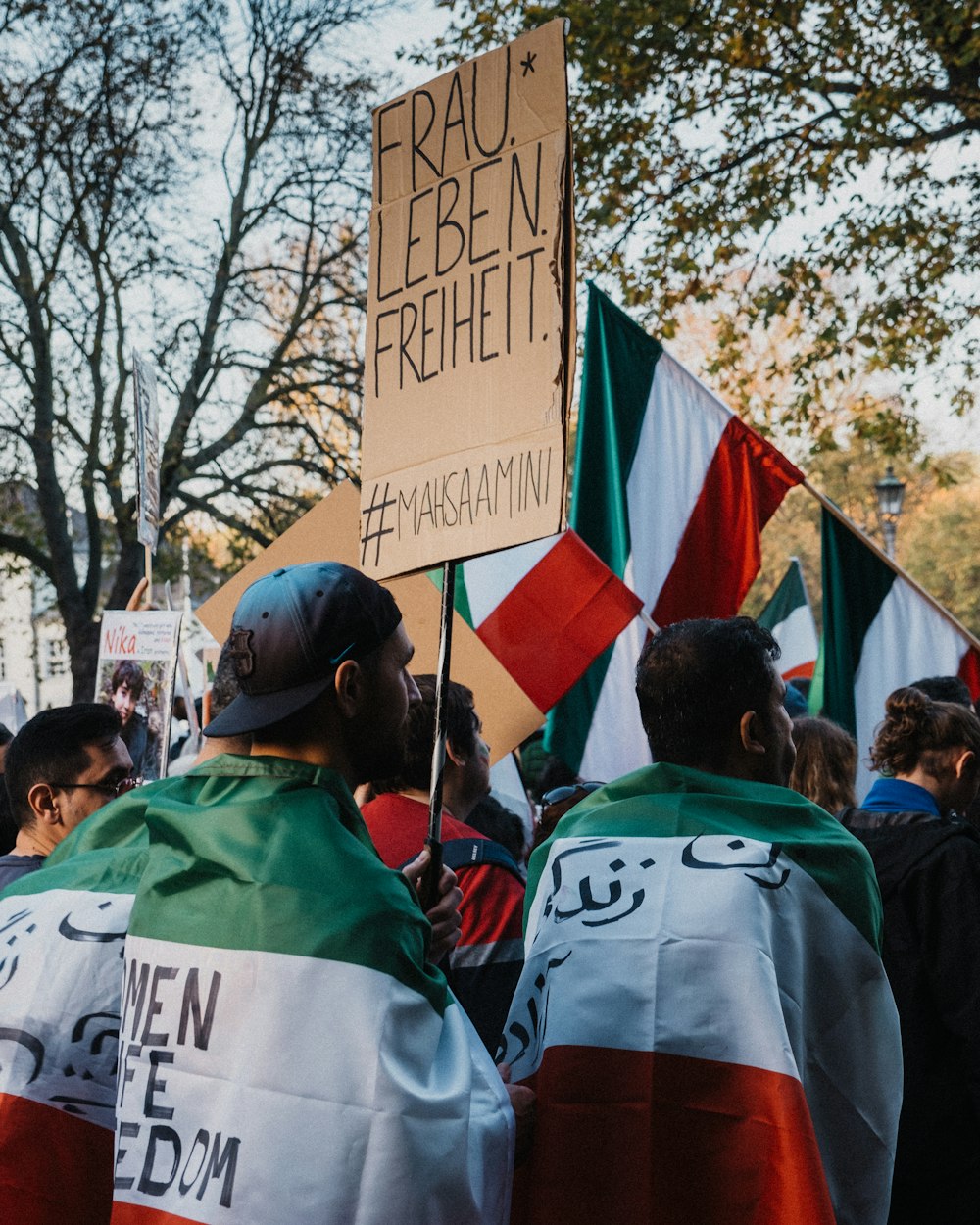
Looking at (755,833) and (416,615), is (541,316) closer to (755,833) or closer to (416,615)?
(755,833)

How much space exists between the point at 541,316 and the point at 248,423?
15.0m

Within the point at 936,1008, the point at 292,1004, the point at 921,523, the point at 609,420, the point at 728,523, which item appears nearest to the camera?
the point at 292,1004

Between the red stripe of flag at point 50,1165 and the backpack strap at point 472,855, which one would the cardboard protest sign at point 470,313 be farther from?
the red stripe of flag at point 50,1165

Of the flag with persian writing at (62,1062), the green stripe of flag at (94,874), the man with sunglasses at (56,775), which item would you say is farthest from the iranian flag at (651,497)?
the flag with persian writing at (62,1062)

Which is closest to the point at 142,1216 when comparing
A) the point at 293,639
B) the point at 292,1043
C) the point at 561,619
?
the point at 292,1043

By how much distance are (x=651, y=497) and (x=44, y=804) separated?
9.39ft

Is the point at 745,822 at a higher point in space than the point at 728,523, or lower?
lower

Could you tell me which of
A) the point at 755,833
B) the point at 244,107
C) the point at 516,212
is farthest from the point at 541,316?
the point at 244,107

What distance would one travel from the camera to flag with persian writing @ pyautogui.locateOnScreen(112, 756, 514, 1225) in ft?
6.26

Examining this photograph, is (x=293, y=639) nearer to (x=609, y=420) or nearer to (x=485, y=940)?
(x=485, y=940)

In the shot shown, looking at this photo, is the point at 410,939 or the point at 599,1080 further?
the point at 599,1080

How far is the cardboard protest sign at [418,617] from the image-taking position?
4.44 metres

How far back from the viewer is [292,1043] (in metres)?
1.95

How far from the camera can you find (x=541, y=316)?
245 cm
